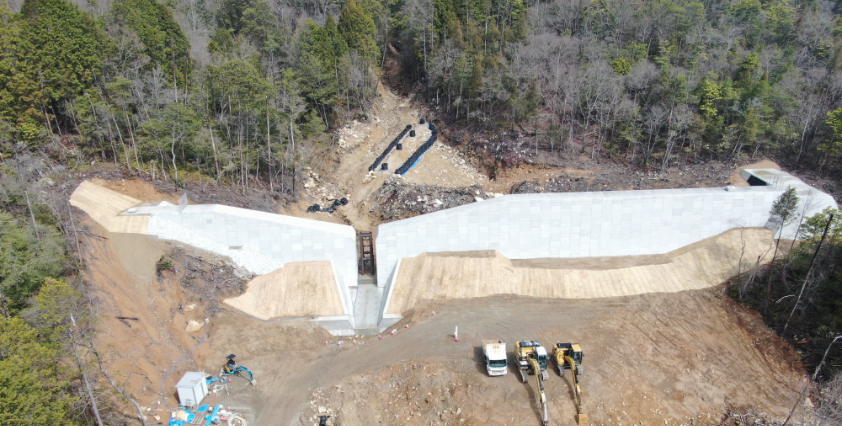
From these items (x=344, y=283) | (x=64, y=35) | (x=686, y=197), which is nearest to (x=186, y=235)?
(x=344, y=283)

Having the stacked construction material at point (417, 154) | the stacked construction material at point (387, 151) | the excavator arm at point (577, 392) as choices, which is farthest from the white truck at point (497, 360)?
the stacked construction material at point (387, 151)

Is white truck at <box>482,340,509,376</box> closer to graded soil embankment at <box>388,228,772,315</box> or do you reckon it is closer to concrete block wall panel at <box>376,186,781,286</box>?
graded soil embankment at <box>388,228,772,315</box>

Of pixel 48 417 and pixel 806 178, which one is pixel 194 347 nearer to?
pixel 48 417

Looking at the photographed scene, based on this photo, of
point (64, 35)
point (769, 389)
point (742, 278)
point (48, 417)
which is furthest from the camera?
point (64, 35)

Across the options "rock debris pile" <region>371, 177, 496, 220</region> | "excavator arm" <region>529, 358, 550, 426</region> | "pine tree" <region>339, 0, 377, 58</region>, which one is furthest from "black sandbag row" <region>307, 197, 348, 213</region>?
"excavator arm" <region>529, 358, 550, 426</region>

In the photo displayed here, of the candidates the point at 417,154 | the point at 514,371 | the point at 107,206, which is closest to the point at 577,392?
the point at 514,371
